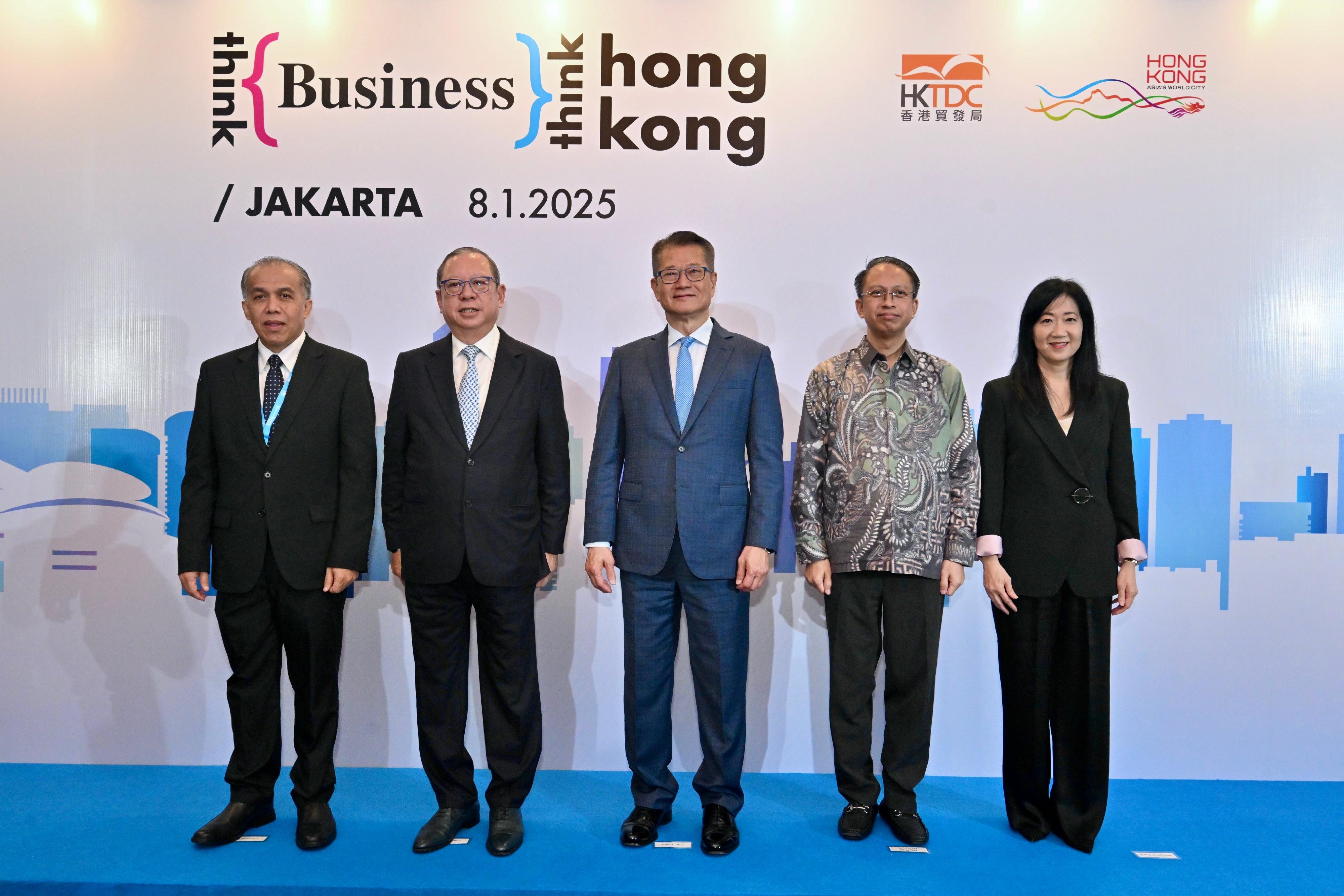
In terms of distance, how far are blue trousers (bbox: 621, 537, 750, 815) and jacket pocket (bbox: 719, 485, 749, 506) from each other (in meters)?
0.20

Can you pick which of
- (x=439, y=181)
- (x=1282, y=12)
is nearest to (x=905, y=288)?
(x=439, y=181)

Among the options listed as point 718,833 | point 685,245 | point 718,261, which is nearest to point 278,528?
point 685,245

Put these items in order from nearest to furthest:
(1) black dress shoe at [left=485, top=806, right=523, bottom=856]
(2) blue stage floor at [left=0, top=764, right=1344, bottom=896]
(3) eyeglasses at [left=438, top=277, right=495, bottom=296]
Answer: (2) blue stage floor at [left=0, top=764, right=1344, bottom=896] → (1) black dress shoe at [left=485, top=806, right=523, bottom=856] → (3) eyeglasses at [left=438, top=277, right=495, bottom=296]

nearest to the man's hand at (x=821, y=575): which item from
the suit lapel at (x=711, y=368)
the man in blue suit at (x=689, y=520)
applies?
the man in blue suit at (x=689, y=520)

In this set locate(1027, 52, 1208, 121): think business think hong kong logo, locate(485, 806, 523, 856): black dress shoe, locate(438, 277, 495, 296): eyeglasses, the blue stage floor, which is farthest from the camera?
locate(1027, 52, 1208, 121): think business think hong kong logo

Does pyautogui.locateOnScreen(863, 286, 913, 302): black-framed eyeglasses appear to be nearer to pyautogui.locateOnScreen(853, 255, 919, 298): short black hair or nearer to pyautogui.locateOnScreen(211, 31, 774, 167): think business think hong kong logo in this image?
pyautogui.locateOnScreen(853, 255, 919, 298): short black hair

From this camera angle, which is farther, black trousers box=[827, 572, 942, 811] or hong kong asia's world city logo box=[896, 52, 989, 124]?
hong kong asia's world city logo box=[896, 52, 989, 124]

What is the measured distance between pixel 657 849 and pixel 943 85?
9.59ft

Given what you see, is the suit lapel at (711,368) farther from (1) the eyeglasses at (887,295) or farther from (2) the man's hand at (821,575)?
(2) the man's hand at (821,575)

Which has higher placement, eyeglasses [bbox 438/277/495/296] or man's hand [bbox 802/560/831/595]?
eyeglasses [bbox 438/277/495/296]

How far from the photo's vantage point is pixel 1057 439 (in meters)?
2.60

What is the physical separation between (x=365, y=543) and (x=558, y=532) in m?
0.61

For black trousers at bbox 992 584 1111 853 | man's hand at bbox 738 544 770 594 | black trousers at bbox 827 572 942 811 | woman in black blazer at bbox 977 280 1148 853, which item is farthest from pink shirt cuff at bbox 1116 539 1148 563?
man's hand at bbox 738 544 770 594

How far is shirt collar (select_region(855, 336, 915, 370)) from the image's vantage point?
8.79 feet
